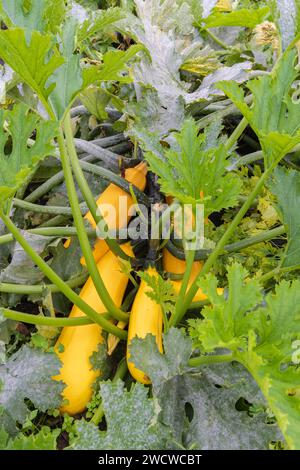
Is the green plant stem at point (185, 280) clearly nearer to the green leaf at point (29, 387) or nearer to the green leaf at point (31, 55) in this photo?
the green leaf at point (29, 387)

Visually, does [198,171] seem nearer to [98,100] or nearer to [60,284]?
[60,284]

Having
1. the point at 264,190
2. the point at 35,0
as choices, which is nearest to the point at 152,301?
the point at 264,190

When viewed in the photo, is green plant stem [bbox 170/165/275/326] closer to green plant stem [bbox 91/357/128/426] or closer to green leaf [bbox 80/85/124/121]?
green plant stem [bbox 91/357/128/426]

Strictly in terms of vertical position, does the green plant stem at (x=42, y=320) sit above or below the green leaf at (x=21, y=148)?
below

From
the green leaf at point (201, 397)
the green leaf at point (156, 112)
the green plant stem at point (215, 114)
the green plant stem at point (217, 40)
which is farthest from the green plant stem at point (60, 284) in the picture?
the green plant stem at point (217, 40)

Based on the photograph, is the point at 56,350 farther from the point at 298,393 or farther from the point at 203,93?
the point at 203,93

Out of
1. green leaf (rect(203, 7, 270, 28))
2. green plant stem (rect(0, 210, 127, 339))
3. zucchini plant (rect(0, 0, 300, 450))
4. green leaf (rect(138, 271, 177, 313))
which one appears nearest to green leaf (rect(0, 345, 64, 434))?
zucchini plant (rect(0, 0, 300, 450))
